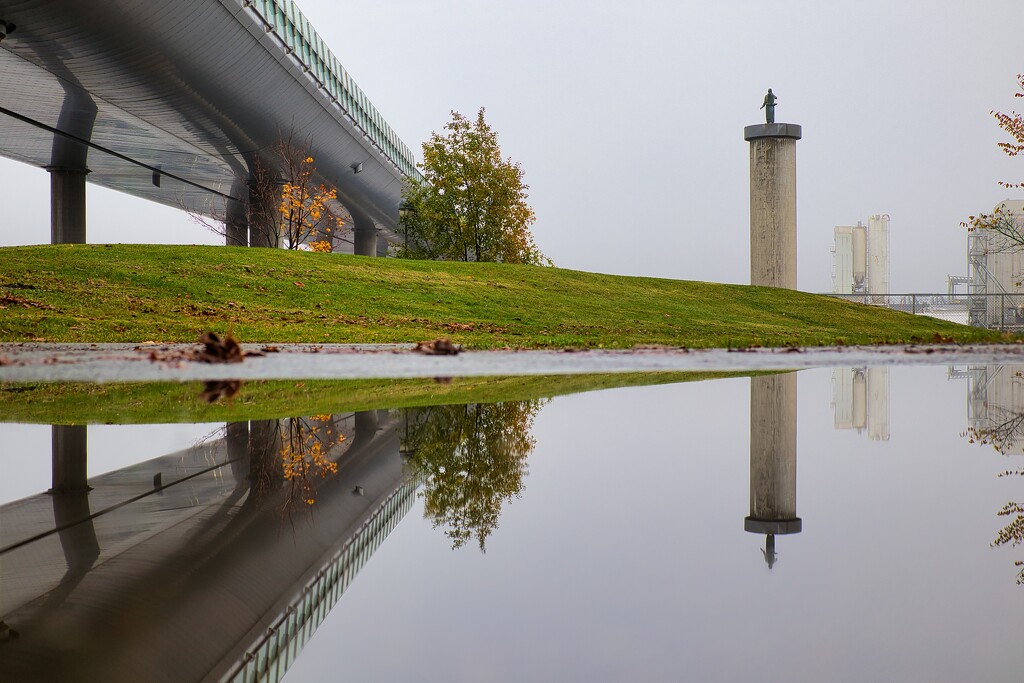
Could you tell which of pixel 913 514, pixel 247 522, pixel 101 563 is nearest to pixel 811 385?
pixel 913 514

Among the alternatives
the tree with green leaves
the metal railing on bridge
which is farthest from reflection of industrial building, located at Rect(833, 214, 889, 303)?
the metal railing on bridge

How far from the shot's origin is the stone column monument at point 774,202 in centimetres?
3366

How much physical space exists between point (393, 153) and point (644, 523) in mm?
55870

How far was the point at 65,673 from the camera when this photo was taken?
1472 mm

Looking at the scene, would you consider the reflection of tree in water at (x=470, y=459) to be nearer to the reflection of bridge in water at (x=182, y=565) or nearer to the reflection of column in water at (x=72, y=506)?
the reflection of bridge in water at (x=182, y=565)

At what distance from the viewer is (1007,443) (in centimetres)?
356

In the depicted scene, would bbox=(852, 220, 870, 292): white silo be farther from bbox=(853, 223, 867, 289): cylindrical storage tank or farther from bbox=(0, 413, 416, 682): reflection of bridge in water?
bbox=(0, 413, 416, 682): reflection of bridge in water

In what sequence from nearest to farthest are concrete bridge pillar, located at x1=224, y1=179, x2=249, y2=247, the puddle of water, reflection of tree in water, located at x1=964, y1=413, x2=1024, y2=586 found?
the puddle of water
reflection of tree in water, located at x1=964, y1=413, x2=1024, y2=586
concrete bridge pillar, located at x1=224, y1=179, x2=249, y2=247

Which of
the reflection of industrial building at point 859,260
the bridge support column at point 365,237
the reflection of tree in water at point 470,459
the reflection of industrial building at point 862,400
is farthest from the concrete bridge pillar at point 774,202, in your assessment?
the bridge support column at point 365,237

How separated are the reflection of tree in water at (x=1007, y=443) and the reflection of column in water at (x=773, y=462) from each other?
1.77 ft

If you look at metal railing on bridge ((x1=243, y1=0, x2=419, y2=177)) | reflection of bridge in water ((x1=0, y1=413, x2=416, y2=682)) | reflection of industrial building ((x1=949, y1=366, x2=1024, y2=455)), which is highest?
metal railing on bridge ((x1=243, y1=0, x2=419, y2=177))

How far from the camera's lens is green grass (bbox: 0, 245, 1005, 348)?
13.5m

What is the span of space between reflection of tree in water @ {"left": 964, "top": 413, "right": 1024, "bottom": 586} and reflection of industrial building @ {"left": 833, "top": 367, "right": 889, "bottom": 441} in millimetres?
435

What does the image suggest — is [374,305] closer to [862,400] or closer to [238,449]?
[862,400]
